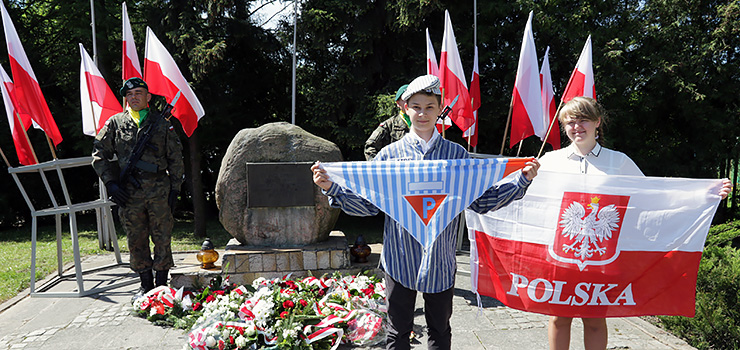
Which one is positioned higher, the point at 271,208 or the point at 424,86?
the point at 424,86

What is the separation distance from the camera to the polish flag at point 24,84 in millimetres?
4633

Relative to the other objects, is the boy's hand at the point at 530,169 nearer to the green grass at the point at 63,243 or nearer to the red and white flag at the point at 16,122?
the red and white flag at the point at 16,122

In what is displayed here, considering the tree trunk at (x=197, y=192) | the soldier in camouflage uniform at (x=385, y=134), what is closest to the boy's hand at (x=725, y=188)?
the soldier in camouflage uniform at (x=385, y=134)

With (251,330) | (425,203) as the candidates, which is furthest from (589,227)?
(251,330)

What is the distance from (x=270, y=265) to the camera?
4.55 m

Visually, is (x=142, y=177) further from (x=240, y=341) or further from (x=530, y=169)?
(x=530, y=169)

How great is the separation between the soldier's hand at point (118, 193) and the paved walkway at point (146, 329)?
1051 millimetres

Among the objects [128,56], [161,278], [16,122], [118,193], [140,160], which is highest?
[128,56]

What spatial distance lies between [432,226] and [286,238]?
2943 mm

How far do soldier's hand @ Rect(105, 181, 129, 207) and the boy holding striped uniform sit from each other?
117 inches

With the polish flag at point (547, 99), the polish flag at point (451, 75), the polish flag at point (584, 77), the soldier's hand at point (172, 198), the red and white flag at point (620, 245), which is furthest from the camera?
the polish flag at point (547, 99)

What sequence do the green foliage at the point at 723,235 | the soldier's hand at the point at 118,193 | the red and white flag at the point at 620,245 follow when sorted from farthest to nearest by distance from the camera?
the soldier's hand at the point at 118,193 < the green foliage at the point at 723,235 < the red and white flag at the point at 620,245

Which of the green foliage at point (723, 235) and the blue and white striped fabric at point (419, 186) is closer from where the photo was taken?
the blue and white striped fabric at point (419, 186)

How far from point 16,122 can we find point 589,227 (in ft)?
19.0
